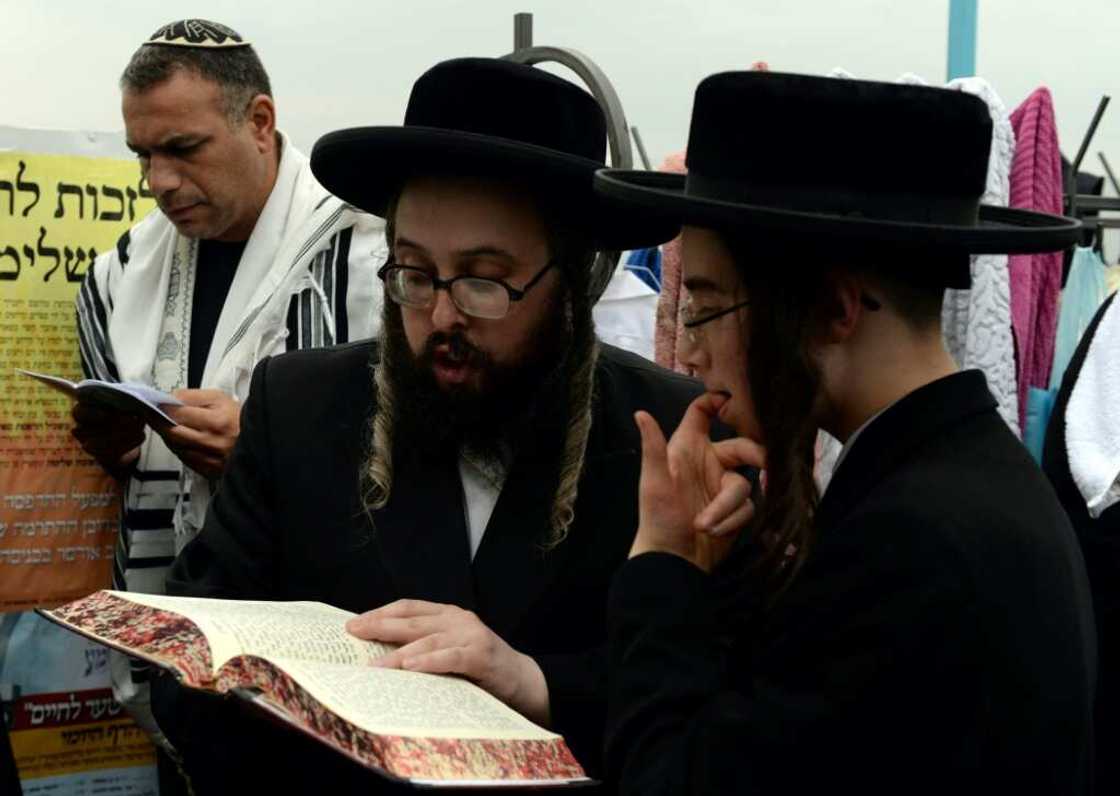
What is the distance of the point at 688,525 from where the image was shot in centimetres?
184

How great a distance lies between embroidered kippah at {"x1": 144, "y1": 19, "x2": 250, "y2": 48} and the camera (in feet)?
13.0

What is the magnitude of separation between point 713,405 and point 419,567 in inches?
28.3

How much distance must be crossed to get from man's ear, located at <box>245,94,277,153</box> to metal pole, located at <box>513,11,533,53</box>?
68cm

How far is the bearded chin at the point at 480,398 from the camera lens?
2490 mm

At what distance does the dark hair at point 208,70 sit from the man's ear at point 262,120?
19 mm

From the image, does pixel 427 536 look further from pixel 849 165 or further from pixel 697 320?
pixel 849 165

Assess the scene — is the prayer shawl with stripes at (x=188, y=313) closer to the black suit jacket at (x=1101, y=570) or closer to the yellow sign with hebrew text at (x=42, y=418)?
the yellow sign with hebrew text at (x=42, y=418)

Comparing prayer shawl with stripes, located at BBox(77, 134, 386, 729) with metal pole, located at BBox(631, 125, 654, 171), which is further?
metal pole, located at BBox(631, 125, 654, 171)

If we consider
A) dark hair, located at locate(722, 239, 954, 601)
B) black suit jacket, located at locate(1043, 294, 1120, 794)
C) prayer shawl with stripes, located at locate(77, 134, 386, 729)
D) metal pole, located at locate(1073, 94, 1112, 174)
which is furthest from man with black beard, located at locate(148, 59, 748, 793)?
metal pole, located at locate(1073, 94, 1112, 174)

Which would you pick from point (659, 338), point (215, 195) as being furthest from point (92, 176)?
point (659, 338)

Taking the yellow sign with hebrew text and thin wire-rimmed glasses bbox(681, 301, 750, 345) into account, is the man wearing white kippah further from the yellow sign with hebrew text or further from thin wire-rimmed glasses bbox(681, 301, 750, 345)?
thin wire-rimmed glasses bbox(681, 301, 750, 345)

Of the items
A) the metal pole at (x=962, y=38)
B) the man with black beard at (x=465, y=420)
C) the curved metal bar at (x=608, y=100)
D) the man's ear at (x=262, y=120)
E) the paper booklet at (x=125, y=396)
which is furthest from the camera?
the metal pole at (x=962, y=38)

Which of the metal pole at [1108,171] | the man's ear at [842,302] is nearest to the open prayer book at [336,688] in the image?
the man's ear at [842,302]

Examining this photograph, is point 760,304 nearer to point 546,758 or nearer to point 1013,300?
point 546,758
